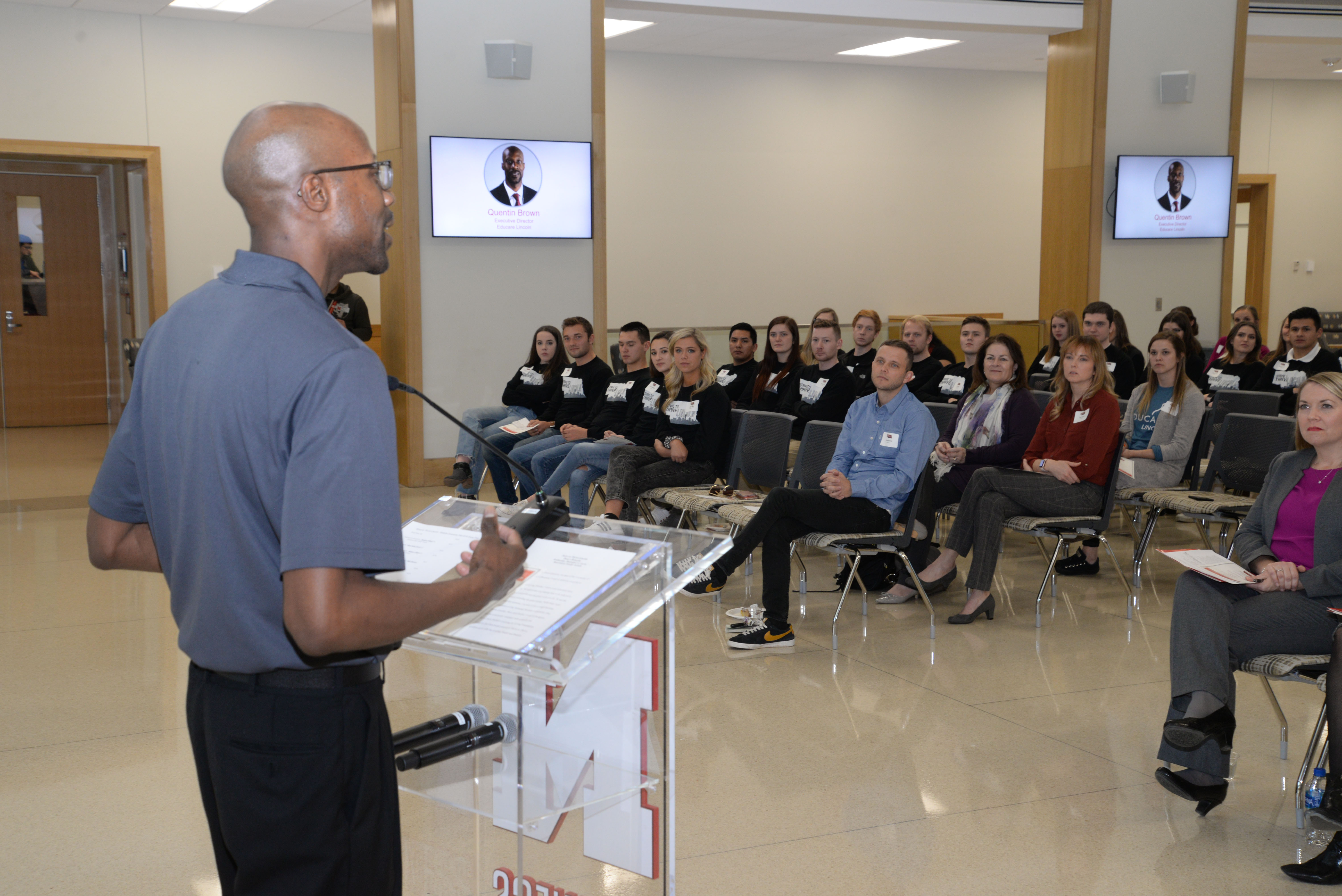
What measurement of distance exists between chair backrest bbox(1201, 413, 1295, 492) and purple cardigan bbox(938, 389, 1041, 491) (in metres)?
0.97

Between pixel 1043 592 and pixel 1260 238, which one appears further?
pixel 1260 238

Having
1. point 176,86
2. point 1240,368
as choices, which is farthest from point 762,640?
point 176,86

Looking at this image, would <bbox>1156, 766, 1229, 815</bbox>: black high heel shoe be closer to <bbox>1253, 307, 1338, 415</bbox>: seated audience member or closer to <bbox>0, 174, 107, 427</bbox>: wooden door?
<bbox>1253, 307, 1338, 415</bbox>: seated audience member

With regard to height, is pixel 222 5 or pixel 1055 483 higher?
pixel 222 5

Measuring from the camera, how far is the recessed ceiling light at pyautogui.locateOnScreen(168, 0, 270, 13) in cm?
991

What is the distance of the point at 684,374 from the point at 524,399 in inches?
75.6

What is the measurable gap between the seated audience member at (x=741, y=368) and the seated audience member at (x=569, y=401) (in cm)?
93

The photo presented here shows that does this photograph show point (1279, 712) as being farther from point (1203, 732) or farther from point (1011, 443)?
point (1011, 443)

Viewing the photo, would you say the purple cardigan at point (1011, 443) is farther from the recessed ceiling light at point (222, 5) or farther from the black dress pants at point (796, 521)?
the recessed ceiling light at point (222, 5)

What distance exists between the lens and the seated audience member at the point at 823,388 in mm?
6844

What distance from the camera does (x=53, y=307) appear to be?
11883 mm

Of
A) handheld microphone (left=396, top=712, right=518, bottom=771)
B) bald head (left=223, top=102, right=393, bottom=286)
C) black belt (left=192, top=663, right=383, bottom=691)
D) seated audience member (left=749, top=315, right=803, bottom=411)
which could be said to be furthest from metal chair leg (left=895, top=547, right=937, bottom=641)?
bald head (left=223, top=102, right=393, bottom=286)

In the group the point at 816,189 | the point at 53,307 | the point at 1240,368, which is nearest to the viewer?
the point at 1240,368

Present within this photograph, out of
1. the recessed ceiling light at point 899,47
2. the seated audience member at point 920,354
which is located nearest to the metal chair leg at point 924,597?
the seated audience member at point 920,354
